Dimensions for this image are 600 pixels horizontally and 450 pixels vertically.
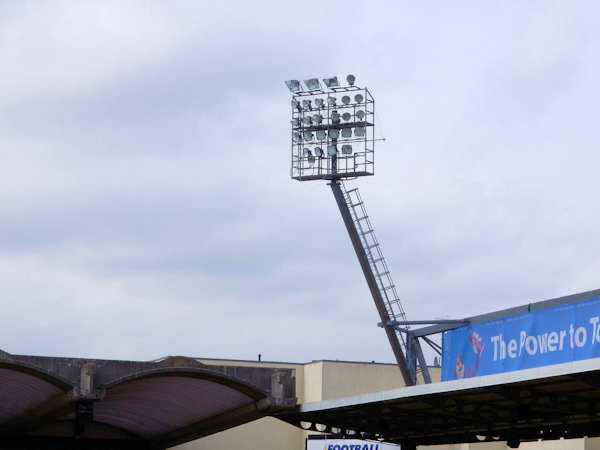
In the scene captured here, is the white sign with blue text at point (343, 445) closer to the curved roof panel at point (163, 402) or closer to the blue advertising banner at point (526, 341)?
the blue advertising banner at point (526, 341)

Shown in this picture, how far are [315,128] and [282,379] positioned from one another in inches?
Result: 642

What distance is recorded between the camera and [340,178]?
136ft

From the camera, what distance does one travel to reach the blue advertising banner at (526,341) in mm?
25469

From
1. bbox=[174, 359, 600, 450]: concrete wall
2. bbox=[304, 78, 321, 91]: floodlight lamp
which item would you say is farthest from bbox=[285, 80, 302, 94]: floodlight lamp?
bbox=[174, 359, 600, 450]: concrete wall

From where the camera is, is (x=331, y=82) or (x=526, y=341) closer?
(x=526, y=341)

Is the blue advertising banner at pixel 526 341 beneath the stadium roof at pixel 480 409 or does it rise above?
above

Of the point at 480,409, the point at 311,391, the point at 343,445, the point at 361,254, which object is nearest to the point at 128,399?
the point at 480,409

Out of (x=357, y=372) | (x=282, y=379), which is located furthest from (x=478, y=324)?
(x=357, y=372)

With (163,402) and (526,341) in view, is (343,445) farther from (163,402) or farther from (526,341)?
(526,341)

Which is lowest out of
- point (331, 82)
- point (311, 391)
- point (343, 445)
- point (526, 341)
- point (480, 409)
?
Answer: point (480, 409)

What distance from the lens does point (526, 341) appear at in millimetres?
27578

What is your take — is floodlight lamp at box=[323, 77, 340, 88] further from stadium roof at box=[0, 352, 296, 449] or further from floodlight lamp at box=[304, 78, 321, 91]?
stadium roof at box=[0, 352, 296, 449]

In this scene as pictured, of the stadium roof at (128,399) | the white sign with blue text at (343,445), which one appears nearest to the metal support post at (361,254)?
the white sign with blue text at (343,445)

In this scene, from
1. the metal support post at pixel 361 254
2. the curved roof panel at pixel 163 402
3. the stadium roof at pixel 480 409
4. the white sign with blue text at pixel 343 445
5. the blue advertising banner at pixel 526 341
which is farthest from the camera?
the metal support post at pixel 361 254
